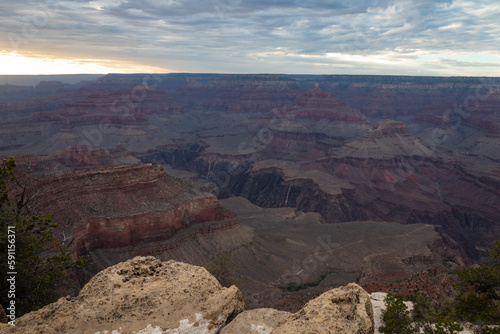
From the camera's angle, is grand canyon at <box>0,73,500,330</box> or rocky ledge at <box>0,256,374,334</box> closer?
rocky ledge at <box>0,256,374,334</box>

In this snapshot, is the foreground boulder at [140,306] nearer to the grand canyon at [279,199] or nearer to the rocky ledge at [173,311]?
the rocky ledge at [173,311]

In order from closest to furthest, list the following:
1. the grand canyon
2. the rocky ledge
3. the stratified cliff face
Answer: the rocky ledge → the stratified cliff face → the grand canyon

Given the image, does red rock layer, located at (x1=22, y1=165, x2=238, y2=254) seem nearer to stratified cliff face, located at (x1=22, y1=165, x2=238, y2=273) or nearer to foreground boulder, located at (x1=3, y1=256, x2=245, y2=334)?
stratified cliff face, located at (x1=22, y1=165, x2=238, y2=273)

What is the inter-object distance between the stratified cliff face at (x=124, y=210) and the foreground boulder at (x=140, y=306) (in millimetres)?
32755

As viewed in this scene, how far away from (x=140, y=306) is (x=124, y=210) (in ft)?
139

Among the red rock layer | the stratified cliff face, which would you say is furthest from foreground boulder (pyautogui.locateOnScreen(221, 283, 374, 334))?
the stratified cliff face

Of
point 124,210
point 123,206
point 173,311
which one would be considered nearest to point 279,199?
point 123,206

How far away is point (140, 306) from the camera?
45.6ft

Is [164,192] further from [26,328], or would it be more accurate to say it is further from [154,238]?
[26,328]

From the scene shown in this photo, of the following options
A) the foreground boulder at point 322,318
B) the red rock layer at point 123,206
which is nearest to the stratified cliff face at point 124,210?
the red rock layer at point 123,206

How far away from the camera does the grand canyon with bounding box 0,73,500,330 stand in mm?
50969

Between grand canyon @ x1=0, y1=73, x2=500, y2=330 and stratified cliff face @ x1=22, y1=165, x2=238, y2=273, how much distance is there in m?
0.17

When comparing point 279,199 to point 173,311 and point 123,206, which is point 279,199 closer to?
point 123,206

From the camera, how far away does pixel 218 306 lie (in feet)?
46.8
